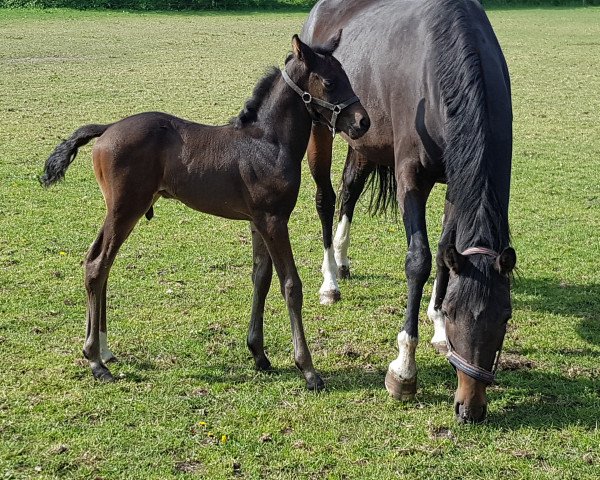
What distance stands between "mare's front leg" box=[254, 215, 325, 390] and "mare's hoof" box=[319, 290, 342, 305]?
169 cm

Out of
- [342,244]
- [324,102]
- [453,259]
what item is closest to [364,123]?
[324,102]

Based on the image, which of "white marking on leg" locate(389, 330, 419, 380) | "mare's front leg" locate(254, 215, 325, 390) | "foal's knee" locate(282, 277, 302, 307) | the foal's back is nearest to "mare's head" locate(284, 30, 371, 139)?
the foal's back

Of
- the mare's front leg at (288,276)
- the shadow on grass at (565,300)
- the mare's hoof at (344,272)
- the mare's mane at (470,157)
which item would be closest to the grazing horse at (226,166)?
the mare's front leg at (288,276)

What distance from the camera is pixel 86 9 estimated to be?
3734cm

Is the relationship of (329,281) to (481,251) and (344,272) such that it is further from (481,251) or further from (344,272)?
(481,251)

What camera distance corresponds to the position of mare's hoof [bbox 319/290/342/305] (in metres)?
6.87

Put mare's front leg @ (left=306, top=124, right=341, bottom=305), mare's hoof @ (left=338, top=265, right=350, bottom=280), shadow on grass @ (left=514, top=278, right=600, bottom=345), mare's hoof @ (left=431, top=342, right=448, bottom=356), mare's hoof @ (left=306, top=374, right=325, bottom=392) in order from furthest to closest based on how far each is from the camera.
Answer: mare's hoof @ (left=338, top=265, right=350, bottom=280) → mare's front leg @ (left=306, top=124, right=341, bottom=305) → shadow on grass @ (left=514, top=278, right=600, bottom=345) → mare's hoof @ (left=431, top=342, right=448, bottom=356) → mare's hoof @ (left=306, top=374, right=325, bottom=392)

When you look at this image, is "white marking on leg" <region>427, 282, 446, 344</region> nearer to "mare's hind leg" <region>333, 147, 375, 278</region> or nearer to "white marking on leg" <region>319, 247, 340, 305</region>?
"white marking on leg" <region>319, 247, 340, 305</region>

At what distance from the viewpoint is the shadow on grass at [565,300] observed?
6.53 metres

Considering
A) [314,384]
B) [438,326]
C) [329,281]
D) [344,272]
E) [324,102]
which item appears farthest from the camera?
[344,272]

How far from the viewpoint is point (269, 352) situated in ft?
19.0

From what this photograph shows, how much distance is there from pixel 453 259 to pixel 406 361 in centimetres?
99

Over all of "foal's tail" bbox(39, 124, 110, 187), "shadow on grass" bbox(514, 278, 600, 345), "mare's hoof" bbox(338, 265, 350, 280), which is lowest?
"mare's hoof" bbox(338, 265, 350, 280)

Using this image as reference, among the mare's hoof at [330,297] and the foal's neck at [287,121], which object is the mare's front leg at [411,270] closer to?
the foal's neck at [287,121]
